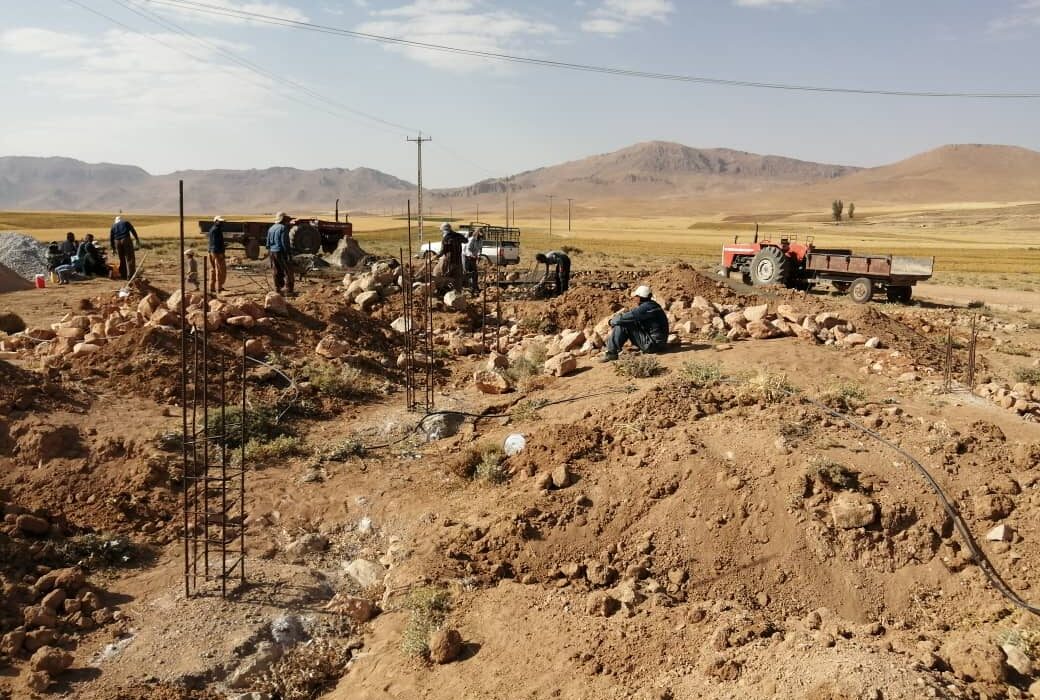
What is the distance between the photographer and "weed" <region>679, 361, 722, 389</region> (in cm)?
882

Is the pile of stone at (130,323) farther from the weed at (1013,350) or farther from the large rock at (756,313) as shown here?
the weed at (1013,350)

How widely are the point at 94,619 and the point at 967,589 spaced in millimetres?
6650

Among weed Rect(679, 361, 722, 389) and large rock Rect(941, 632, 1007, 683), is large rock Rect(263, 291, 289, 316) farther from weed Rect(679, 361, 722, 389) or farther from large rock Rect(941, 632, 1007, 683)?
large rock Rect(941, 632, 1007, 683)

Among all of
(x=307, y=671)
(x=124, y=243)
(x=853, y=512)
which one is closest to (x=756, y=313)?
(x=853, y=512)

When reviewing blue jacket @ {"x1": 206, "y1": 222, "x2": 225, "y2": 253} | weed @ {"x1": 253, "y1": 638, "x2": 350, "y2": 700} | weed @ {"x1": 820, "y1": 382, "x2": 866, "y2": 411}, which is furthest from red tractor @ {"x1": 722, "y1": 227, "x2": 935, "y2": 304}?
weed @ {"x1": 253, "y1": 638, "x2": 350, "y2": 700}

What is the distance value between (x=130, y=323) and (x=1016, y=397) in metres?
11.2

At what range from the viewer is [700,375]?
9039mm

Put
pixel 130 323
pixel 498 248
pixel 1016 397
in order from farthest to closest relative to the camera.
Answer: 1. pixel 498 248
2. pixel 130 323
3. pixel 1016 397

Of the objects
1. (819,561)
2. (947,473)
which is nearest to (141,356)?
(819,561)

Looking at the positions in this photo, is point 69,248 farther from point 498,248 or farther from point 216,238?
point 498,248

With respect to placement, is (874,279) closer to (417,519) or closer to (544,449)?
(544,449)

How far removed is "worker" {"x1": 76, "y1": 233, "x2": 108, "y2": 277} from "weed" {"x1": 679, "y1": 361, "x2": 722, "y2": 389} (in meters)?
15.1

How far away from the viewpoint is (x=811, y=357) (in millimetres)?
10359

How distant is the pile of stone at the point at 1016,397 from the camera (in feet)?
27.1
